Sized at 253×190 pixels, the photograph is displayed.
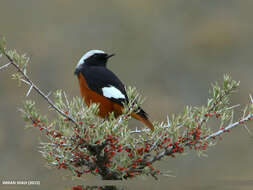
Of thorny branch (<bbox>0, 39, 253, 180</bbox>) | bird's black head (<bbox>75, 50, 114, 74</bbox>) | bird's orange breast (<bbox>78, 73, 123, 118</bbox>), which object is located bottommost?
thorny branch (<bbox>0, 39, 253, 180</bbox>)

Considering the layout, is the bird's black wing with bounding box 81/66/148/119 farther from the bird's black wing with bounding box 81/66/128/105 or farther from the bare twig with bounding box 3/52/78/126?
the bare twig with bounding box 3/52/78/126

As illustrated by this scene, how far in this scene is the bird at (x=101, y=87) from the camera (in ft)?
5.47

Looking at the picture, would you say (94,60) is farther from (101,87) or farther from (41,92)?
(41,92)

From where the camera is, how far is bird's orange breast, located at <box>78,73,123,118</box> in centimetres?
171

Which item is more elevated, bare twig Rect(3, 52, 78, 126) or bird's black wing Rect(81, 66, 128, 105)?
bird's black wing Rect(81, 66, 128, 105)

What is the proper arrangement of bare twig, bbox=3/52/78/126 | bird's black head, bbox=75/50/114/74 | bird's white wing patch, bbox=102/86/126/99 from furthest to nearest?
bird's black head, bbox=75/50/114/74, bird's white wing patch, bbox=102/86/126/99, bare twig, bbox=3/52/78/126

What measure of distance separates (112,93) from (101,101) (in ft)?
0.30

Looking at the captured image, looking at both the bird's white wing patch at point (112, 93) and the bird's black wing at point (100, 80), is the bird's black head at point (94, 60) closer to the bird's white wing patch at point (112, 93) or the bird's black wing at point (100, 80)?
the bird's black wing at point (100, 80)

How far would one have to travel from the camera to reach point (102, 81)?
1.83 m

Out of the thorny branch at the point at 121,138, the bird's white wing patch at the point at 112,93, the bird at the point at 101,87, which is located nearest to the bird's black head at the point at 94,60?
the bird at the point at 101,87

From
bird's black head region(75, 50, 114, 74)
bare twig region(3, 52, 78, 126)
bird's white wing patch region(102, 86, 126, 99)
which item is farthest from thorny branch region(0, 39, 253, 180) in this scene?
bird's black head region(75, 50, 114, 74)

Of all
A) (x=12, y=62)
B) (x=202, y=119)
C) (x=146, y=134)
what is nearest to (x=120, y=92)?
(x=146, y=134)

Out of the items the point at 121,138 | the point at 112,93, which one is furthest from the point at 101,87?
the point at 121,138

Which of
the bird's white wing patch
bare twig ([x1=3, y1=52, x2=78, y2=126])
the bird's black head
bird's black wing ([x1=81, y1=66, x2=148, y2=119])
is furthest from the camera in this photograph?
the bird's black head
